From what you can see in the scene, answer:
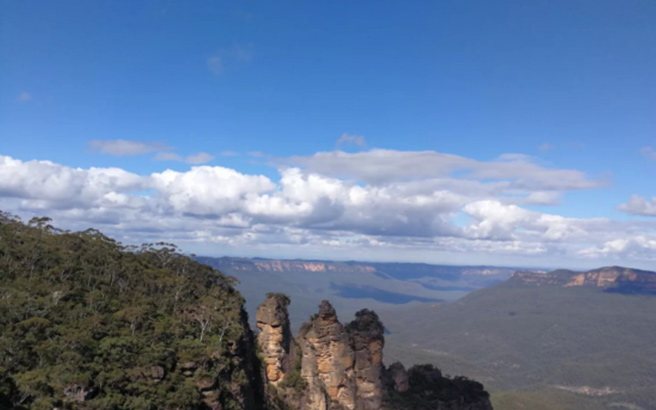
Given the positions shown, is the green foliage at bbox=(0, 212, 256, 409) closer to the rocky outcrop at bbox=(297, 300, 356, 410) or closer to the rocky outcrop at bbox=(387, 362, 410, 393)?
the rocky outcrop at bbox=(297, 300, 356, 410)

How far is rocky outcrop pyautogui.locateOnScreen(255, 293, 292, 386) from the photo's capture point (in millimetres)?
52000

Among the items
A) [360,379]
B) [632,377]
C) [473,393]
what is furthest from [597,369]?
[360,379]

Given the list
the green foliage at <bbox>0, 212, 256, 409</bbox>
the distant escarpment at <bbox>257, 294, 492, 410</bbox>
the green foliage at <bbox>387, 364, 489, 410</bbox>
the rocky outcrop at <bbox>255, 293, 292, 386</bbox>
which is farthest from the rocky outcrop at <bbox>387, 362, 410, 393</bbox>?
the green foliage at <bbox>0, 212, 256, 409</bbox>

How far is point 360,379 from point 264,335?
505 inches

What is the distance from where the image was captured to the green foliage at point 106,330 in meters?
28.5

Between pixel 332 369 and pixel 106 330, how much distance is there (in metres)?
27.3

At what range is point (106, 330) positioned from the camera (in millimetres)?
35062

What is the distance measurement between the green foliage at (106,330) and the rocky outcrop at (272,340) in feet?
11.8

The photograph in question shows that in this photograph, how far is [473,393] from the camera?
62.5 m

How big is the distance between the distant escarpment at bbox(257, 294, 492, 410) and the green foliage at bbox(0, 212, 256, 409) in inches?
265

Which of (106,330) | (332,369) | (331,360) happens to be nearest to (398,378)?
(332,369)

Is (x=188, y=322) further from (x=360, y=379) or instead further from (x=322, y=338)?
(x=360, y=379)

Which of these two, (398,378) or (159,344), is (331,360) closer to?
(398,378)

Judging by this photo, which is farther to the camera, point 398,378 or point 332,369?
point 398,378
